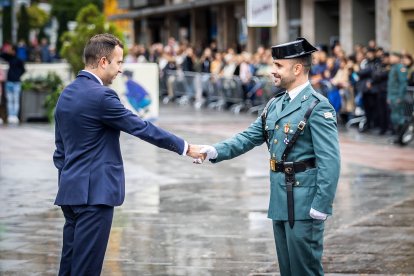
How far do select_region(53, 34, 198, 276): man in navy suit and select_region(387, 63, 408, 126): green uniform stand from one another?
15.9 meters

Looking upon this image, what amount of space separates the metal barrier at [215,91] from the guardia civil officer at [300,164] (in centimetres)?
2237

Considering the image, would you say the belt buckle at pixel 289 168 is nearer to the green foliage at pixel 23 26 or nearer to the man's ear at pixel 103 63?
the man's ear at pixel 103 63

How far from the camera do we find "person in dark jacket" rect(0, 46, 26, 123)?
26.3 m

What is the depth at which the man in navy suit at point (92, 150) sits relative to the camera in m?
6.60

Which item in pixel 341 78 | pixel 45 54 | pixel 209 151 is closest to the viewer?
pixel 209 151

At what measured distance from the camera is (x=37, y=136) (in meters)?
22.4

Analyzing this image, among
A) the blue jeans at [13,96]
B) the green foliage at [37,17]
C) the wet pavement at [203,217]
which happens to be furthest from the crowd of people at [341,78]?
the green foliage at [37,17]

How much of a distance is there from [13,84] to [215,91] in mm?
A: 9243

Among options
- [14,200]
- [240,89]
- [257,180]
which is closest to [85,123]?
[14,200]

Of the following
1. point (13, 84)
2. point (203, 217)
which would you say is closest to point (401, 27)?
point (13, 84)

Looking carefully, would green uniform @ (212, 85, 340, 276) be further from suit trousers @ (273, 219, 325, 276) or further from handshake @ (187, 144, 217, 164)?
handshake @ (187, 144, 217, 164)

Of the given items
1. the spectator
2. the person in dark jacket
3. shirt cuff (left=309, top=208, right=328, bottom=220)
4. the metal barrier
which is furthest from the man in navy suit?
the spectator

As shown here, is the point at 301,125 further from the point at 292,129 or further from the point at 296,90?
the point at 296,90

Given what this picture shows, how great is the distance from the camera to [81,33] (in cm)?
2448
